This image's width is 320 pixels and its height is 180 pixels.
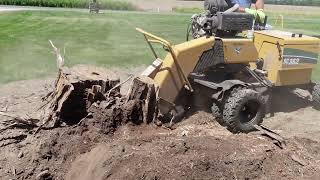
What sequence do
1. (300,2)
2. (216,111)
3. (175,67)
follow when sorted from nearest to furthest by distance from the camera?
(175,67)
(216,111)
(300,2)

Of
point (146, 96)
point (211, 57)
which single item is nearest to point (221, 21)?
point (211, 57)

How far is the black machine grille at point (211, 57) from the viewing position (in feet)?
27.3

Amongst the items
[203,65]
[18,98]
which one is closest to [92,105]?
[203,65]

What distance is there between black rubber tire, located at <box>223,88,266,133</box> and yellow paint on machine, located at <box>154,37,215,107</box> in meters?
0.86

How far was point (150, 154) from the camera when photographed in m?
6.69

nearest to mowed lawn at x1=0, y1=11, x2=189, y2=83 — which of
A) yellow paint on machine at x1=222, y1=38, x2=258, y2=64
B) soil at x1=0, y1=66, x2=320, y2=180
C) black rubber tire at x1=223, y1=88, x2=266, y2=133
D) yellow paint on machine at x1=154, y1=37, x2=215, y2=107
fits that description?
soil at x1=0, y1=66, x2=320, y2=180

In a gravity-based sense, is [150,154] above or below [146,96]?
below

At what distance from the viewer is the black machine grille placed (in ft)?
27.3

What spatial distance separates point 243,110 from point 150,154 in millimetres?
2361

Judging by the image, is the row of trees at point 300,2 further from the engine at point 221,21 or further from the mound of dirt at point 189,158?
the mound of dirt at point 189,158

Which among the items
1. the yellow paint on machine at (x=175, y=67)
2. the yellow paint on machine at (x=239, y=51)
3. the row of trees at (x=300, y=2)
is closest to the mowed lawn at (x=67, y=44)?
the yellow paint on machine at (x=175, y=67)

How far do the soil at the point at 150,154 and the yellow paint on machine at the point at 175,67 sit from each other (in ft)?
2.06

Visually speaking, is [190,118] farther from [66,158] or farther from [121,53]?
[121,53]

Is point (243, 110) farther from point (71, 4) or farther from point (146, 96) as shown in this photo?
point (71, 4)
